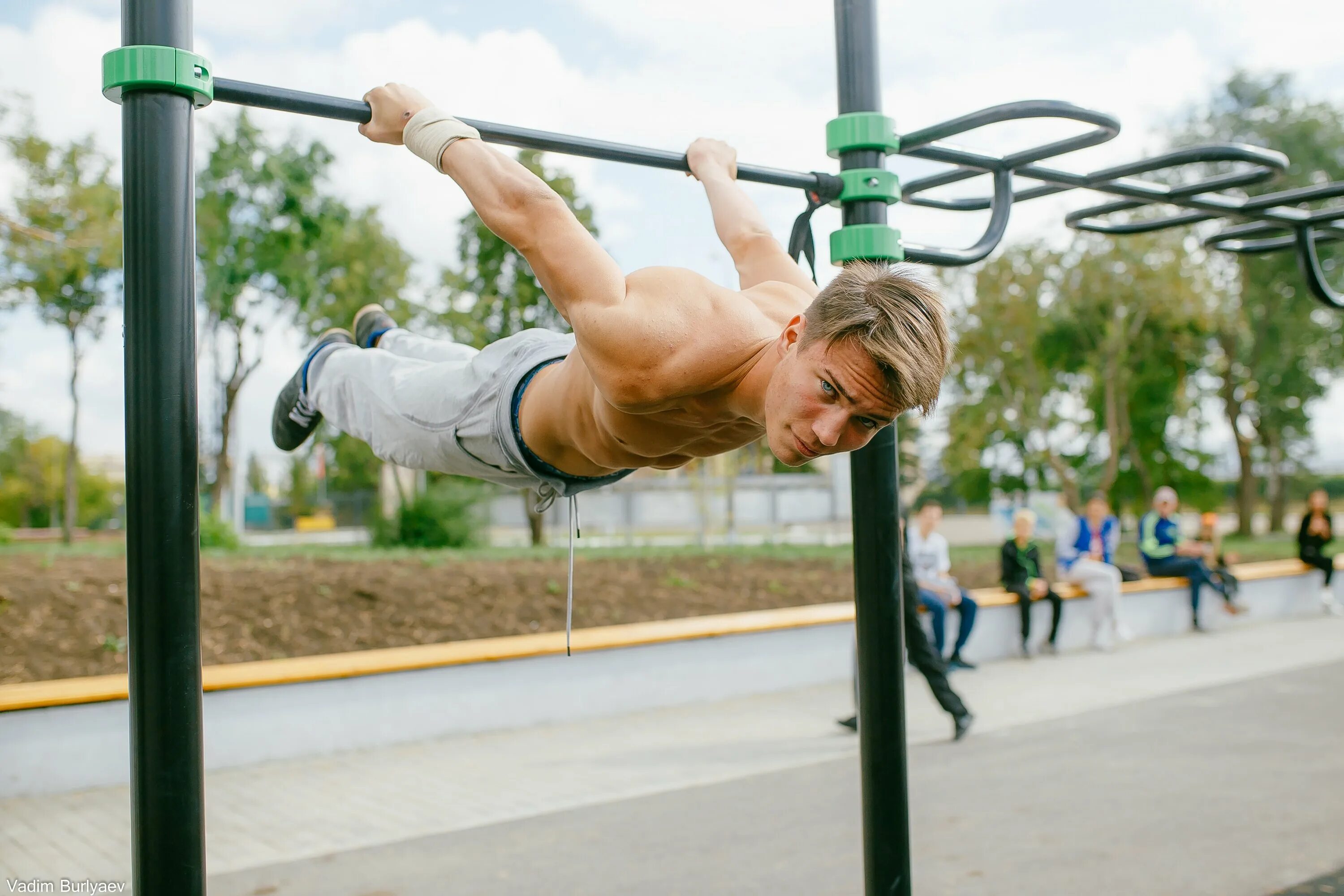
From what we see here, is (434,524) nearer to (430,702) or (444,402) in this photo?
(430,702)

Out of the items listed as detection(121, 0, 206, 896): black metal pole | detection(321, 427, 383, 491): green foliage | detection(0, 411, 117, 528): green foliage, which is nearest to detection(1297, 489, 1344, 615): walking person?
detection(321, 427, 383, 491): green foliage

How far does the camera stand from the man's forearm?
2.63m

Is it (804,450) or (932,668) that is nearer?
(804,450)

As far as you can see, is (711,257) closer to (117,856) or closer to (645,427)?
(117,856)

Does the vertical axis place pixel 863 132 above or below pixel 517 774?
above

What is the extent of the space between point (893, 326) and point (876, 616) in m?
1.08

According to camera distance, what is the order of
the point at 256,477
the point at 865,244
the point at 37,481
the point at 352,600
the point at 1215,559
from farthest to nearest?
1. the point at 37,481
2. the point at 256,477
3. the point at 1215,559
4. the point at 352,600
5. the point at 865,244

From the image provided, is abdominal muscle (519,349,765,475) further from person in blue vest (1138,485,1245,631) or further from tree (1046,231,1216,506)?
tree (1046,231,1216,506)

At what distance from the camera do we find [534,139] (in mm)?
2389

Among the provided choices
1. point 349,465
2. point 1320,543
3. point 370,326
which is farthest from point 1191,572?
point 349,465

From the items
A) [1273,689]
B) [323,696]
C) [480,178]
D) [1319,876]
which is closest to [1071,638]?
[1273,689]

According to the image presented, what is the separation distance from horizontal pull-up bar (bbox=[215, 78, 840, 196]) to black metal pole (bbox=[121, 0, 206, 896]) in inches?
12.0

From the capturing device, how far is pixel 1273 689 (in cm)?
A: 729

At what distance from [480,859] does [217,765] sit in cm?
197
